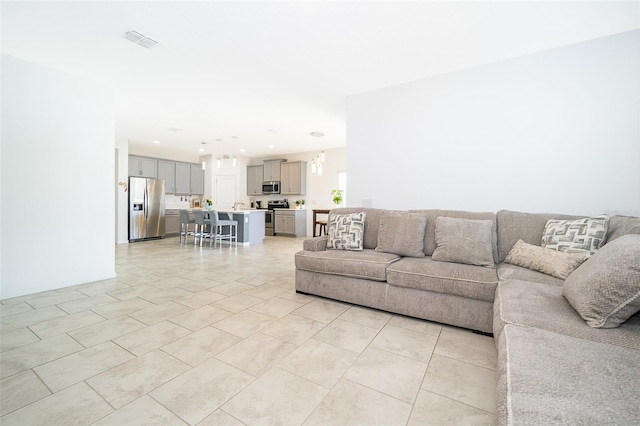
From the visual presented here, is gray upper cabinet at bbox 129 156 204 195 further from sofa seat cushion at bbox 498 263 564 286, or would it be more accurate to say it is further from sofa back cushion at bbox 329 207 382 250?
sofa seat cushion at bbox 498 263 564 286

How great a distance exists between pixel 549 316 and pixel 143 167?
8774 millimetres

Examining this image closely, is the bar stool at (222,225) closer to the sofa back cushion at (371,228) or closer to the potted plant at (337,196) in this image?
the potted plant at (337,196)

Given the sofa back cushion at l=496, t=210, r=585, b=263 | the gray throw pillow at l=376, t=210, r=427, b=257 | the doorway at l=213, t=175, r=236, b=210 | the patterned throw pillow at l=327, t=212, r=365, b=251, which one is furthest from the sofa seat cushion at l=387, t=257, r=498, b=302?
the doorway at l=213, t=175, r=236, b=210

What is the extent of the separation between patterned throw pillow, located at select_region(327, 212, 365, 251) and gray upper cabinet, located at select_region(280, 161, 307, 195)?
535 cm

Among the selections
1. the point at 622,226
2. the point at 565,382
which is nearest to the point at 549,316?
the point at 565,382

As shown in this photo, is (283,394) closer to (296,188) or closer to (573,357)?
(573,357)

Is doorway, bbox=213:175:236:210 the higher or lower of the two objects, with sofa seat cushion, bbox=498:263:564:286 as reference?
higher

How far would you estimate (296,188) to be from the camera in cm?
865

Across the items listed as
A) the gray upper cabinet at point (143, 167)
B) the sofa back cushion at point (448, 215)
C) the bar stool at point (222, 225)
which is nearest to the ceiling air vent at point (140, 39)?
the sofa back cushion at point (448, 215)

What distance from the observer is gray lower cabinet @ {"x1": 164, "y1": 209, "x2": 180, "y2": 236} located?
8047 millimetres

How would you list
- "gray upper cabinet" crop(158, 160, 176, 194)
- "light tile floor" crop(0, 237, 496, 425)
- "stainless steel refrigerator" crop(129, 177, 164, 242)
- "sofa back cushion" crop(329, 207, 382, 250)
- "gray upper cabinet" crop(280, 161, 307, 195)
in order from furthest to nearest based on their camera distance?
1. "gray upper cabinet" crop(280, 161, 307, 195)
2. "gray upper cabinet" crop(158, 160, 176, 194)
3. "stainless steel refrigerator" crop(129, 177, 164, 242)
4. "sofa back cushion" crop(329, 207, 382, 250)
5. "light tile floor" crop(0, 237, 496, 425)

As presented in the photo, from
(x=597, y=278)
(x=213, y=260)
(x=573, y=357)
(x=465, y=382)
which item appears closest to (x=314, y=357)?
(x=465, y=382)

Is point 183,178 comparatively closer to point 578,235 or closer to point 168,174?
point 168,174

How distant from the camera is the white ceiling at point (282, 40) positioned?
2.25 m
